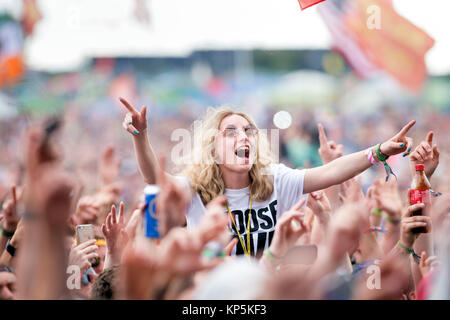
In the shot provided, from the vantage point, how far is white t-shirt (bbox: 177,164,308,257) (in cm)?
191

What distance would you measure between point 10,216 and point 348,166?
4.85 ft

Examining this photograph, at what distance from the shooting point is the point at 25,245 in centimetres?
110

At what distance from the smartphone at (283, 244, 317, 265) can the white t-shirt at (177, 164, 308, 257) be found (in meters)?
0.36

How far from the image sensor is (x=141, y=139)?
1.90m

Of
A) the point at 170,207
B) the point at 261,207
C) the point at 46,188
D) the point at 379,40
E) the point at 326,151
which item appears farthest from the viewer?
the point at 379,40

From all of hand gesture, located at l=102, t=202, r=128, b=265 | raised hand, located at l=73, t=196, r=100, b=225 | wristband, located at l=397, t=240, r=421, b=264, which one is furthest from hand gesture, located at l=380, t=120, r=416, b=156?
raised hand, located at l=73, t=196, r=100, b=225

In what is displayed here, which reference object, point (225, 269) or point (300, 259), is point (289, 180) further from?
point (225, 269)

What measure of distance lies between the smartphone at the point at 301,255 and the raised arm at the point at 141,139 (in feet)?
2.53

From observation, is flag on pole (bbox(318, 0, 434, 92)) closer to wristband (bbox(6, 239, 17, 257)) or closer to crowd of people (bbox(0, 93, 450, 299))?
crowd of people (bbox(0, 93, 450, 299))

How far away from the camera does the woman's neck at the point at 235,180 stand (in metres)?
2.10

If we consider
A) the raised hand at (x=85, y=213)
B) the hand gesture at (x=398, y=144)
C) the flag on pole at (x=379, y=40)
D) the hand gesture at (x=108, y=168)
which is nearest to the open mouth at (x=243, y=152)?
the hand gesture at (x=398, y=144)

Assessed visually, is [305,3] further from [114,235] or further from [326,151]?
[114,235]

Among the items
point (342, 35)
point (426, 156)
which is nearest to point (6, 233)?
point (426, 156)

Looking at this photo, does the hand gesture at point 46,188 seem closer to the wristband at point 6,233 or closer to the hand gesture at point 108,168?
the wristband at point 6,233
